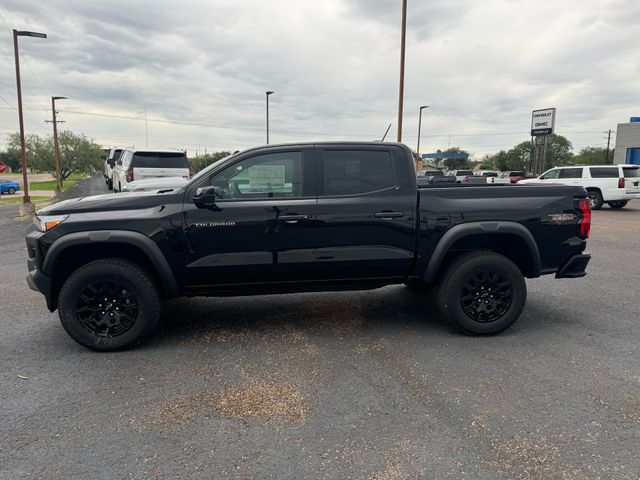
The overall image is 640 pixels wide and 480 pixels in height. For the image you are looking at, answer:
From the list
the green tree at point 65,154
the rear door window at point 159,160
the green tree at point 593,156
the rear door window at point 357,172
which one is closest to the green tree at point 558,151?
the green tree at point 593,156

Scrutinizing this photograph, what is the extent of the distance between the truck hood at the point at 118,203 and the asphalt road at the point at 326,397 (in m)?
1.27

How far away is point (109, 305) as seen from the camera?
4.06 meters

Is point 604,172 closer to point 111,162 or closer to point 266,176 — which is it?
point 266,176

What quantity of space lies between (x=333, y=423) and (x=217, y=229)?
1980mm

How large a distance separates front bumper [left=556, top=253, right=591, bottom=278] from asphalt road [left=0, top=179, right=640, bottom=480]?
0.57 m

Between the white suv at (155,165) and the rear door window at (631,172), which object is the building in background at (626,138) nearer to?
the rear door window at (631,172)

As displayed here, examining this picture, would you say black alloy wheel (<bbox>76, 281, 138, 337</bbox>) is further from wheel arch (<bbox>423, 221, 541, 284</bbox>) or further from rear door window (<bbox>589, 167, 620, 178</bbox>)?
rear door window (<bbox>589, 167, 620, 178</bbox>)

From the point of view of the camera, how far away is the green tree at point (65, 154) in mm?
58938

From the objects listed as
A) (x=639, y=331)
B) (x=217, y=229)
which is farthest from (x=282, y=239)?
(x=639, y=331)

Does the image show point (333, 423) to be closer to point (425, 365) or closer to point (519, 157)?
point (425, 365)

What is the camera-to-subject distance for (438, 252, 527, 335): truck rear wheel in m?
4.37

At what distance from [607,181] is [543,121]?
20.6 metres

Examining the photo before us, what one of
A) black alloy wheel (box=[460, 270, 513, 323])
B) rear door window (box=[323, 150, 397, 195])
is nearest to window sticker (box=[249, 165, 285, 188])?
rear door window (box=[323, 150, 397, 195])

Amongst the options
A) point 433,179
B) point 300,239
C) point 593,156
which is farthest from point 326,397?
point 593,156
